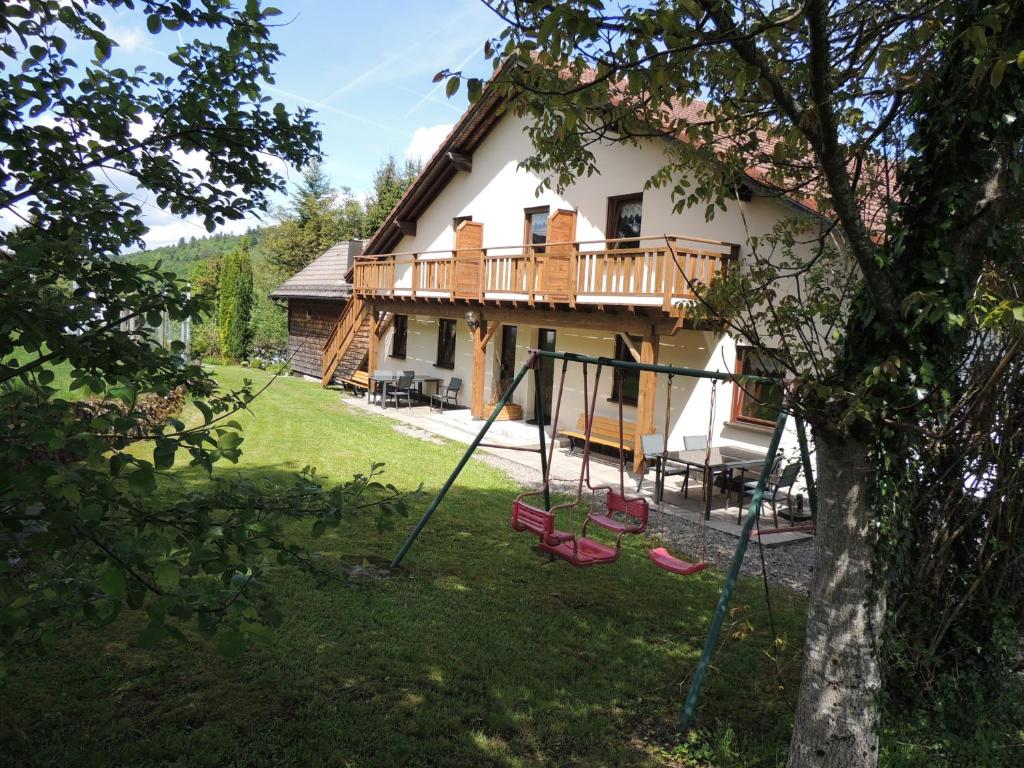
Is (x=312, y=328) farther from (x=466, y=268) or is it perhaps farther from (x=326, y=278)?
(x=466, y=268)

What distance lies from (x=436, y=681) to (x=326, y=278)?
907 inches

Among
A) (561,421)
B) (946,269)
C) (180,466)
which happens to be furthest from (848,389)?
(561,421)

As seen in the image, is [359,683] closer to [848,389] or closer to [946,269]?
[848,389]

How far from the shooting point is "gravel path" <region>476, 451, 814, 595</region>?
25.1 feet

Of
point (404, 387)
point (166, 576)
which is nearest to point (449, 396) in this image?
point (404, 387)

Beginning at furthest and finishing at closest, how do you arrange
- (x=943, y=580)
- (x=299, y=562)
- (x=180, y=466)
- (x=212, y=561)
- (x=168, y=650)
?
(x=180, y=466) → (x=168, y=650) → (x=943, y=580) → (x=299, y=562) → (x=212, y=561)

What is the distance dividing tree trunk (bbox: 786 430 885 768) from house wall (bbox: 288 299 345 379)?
21998mm

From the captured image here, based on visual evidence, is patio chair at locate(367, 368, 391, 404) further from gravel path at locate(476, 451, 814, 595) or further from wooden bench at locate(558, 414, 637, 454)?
gravel path at locate(476, 451, 814, 595)

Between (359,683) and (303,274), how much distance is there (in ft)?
82.3

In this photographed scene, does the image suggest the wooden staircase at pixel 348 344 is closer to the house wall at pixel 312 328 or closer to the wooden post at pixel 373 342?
the wooden post at pixel 373 342

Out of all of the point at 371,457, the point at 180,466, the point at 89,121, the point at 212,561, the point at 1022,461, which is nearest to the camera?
the point at 212,561

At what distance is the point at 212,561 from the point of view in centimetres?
203

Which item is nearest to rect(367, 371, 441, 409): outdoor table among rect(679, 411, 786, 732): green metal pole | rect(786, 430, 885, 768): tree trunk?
rect(679, 411, 786, 732): green metal pole

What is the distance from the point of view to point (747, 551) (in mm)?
8578
